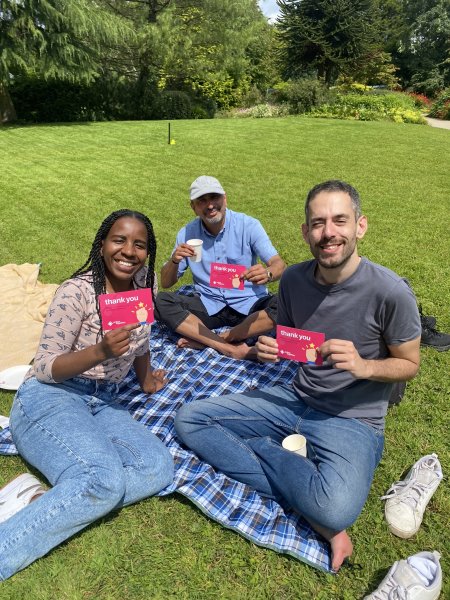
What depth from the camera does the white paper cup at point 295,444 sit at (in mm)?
2627

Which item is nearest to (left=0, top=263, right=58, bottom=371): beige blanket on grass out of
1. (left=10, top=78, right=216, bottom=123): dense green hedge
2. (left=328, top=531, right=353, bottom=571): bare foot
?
(left=328, top=531, right=353, bottom=571): bare foot

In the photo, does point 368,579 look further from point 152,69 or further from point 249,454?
point 152,69

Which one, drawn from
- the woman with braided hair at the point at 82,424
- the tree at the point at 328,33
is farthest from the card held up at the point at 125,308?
the tree at the point at 328,33

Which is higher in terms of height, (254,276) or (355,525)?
(254,276)

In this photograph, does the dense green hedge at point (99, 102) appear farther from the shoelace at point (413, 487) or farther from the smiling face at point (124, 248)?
the shoelace at point (413, 487)

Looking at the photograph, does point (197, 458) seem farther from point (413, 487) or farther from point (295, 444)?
point (413, 487)

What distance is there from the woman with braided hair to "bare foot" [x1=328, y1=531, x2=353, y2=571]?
3.28 feet

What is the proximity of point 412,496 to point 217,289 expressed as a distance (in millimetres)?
2501

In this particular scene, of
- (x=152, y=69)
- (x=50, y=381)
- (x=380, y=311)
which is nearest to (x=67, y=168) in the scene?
(x=50, y=381)

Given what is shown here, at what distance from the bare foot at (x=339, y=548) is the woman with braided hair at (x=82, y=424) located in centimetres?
100

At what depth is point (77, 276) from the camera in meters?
2.95

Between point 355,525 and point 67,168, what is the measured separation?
12009mm

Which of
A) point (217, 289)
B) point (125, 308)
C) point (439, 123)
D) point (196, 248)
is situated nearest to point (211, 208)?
point (196, 248)

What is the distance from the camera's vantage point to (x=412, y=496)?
8.79 feet
